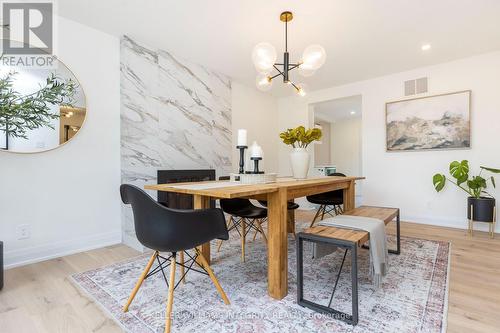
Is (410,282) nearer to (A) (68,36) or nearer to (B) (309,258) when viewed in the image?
(B) (309,258)

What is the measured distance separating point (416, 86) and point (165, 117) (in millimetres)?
3789

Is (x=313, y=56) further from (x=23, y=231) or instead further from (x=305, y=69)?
(x=23, y=231)

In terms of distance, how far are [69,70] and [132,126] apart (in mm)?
787

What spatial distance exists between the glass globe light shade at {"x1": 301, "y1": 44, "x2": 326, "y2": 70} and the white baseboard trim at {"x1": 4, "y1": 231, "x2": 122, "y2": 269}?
2761 millimetres

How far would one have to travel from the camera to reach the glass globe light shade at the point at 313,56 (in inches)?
88.9

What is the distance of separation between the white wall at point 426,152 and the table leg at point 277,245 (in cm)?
324

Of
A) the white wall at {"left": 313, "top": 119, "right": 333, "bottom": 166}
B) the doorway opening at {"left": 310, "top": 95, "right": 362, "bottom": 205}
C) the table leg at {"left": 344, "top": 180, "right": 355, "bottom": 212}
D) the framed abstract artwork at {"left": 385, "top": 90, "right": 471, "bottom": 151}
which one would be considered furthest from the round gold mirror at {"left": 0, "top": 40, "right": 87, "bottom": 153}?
the white wall at {"left": 313, "top": 119, "right": 333, "bottom": 166}

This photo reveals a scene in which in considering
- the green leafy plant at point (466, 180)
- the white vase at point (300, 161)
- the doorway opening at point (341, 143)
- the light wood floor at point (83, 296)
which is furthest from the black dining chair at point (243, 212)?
the doorway opening at point (341, 143)

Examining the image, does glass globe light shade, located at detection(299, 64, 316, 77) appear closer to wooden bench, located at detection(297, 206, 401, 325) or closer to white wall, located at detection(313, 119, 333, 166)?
wooden bench, located at detection(297, 206, 401, 325)

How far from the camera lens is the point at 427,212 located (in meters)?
3.89

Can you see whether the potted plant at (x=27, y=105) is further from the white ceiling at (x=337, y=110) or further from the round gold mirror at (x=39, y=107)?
the white ceiling at (x=337, y=110)

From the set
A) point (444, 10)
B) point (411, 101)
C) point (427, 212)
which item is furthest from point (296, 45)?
point (427, 212)

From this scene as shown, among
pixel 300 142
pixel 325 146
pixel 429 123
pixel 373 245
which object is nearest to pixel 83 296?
pixel 373 245

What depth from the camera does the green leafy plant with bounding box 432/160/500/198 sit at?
3.24 meters
